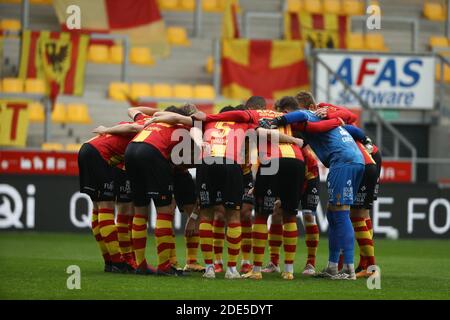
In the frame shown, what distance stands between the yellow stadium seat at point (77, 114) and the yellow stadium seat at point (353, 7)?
8798 mm

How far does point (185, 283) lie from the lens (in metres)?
11.3

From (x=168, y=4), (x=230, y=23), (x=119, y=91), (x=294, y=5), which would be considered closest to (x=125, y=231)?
(x=119, y=91)

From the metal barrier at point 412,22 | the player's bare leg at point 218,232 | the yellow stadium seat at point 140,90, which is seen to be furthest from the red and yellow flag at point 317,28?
the player's bare leg at point 218,232

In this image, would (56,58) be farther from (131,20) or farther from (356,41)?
(356,41)

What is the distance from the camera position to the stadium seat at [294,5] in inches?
1154

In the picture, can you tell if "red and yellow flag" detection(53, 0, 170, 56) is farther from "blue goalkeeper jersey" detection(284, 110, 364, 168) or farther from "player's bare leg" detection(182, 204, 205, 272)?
"blue goalkeeper jersey" detection(284, 110, 364, 168)

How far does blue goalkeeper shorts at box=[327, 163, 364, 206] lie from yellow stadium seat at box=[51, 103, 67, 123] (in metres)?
13.4

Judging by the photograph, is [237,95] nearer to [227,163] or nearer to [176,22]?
[176,22]

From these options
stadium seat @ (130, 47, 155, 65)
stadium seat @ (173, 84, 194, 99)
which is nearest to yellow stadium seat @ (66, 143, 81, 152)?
stadium seat @ (173, 84, 194, 99)

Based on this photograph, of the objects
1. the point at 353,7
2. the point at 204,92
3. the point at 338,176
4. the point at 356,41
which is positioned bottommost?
the point at 338,176

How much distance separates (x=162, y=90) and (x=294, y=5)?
18.5ft

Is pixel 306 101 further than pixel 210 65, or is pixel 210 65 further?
pixel 210 65

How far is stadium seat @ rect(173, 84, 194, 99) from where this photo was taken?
2559cm

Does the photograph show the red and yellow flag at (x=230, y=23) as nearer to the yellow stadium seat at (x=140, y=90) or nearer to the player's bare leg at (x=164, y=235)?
the yellow stadium seat at (x=140, y=90)
